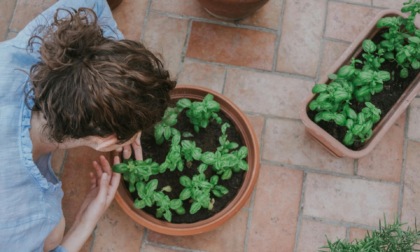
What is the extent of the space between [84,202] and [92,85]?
0.92m

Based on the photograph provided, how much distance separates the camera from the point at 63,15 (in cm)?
165

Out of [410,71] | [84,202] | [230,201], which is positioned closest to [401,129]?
[410,71]

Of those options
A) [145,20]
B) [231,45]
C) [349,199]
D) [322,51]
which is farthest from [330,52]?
[145,20]

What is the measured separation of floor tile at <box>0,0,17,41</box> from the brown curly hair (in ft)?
3.69

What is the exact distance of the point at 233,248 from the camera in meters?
2.07

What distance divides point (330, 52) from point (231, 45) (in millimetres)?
476

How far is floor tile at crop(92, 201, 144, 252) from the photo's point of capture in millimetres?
2078

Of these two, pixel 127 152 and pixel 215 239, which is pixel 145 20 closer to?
pixel 127 152

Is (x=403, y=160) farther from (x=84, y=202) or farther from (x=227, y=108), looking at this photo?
(x=84, y=202)

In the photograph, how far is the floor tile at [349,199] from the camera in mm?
2105

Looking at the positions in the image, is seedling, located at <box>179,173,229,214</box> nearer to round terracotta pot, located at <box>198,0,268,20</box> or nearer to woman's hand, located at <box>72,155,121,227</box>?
woman's hand, located at <box>72,155,121,227</box>

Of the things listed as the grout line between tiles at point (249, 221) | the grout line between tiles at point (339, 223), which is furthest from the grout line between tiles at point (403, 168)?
the grout line between tiles at point (249, 221)

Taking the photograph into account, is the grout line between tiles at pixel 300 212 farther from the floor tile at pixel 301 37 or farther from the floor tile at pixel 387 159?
the floor tile at pixel 301 37

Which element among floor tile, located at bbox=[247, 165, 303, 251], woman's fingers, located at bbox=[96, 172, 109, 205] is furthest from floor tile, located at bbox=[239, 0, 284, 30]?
woman's fingers, located at bbox=[96, 172, 109, 205]
